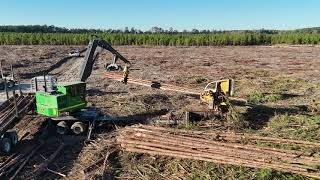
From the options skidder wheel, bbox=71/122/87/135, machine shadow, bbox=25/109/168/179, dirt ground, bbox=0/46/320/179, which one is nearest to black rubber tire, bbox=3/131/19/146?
machine shadow, bbox=25/109/168/179

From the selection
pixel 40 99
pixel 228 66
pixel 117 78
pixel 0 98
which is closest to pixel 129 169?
pixel 40 99

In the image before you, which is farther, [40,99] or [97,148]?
[40,99]

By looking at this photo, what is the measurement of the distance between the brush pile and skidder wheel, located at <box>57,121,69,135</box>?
2.73 metres

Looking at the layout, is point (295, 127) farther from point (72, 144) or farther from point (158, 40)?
point (158, 40)

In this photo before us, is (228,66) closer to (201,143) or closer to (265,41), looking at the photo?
(201,143)

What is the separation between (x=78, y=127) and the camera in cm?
1504

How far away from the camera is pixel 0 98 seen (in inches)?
819

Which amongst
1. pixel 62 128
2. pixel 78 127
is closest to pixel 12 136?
pixel 62 128

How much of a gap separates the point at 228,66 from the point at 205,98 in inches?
741

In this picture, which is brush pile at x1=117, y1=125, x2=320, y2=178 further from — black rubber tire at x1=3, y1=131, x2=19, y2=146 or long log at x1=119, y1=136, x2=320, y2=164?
black rubber tire at x1=3, y1=131, x2=19, y2=146

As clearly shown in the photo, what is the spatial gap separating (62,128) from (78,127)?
21.6 inches

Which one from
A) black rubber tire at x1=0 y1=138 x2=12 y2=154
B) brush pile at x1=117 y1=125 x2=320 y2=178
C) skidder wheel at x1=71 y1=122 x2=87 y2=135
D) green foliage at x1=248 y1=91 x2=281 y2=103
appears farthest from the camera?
green foliage at x1=248 y1=91 x2=281 y2=103

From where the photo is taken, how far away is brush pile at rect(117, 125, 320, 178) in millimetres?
10805

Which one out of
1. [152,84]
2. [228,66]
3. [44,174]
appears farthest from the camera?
[228,66]
